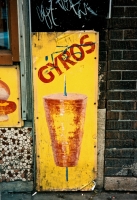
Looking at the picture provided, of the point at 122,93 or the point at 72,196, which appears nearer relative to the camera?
the point at 122,93

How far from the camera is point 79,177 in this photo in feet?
11.6

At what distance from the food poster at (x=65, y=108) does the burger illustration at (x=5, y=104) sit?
0.26m

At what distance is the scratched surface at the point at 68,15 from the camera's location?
3.08m

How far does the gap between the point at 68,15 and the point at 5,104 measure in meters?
1.16

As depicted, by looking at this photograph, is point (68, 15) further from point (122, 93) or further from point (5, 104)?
point (5, 104)

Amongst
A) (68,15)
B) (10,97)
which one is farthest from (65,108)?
(68,15)

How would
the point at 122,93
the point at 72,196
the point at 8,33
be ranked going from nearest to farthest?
1. the point at 8,33
2. the point at 122,93
3. the point at 72,196

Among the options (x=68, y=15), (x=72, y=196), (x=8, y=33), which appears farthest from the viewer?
(x=72, y=196)

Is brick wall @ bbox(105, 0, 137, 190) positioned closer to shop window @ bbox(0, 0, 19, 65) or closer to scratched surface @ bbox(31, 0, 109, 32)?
scratched surface @ bbox(31, 0, 109, 32)

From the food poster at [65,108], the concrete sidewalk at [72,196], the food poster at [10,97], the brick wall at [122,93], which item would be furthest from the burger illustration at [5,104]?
the brick wall at [122,93]

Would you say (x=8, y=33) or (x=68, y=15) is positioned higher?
(x=68, y=15)

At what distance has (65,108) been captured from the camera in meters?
3.34

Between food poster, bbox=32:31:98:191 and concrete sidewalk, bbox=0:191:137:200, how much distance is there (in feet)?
0.21

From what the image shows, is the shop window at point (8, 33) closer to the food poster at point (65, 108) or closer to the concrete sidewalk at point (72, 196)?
the food poster at point (65, 108)
